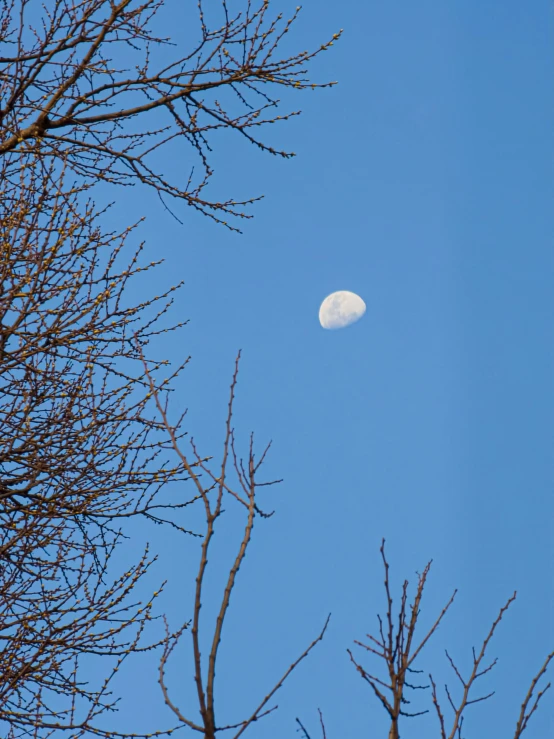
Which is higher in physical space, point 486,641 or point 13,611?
point 13,611

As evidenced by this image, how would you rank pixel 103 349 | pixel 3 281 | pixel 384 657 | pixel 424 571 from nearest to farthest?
1. pixel 384 657
2. pixel 424 571
3. pixel 3 281
4. pixel 103 349

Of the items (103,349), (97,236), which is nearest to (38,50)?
(97,236)

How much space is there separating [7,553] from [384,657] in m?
3.35

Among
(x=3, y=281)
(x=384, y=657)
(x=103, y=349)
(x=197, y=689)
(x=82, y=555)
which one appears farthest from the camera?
(x=103, y=349)

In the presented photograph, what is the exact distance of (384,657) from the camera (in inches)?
120

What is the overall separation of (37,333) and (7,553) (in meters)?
1.53

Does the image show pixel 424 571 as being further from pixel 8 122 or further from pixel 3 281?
pixel 8 122

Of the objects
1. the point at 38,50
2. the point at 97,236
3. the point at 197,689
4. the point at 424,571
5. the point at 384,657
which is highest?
the point at 38,50

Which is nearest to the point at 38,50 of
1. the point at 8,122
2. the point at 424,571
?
the point at 8,122

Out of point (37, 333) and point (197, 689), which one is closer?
point (197, 689)

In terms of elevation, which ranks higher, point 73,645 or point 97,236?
point 97,236

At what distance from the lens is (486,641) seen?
128 inches

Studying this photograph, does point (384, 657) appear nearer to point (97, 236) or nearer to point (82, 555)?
point (82, 555)

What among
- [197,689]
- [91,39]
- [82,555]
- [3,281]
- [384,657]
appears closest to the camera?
[197,689]
